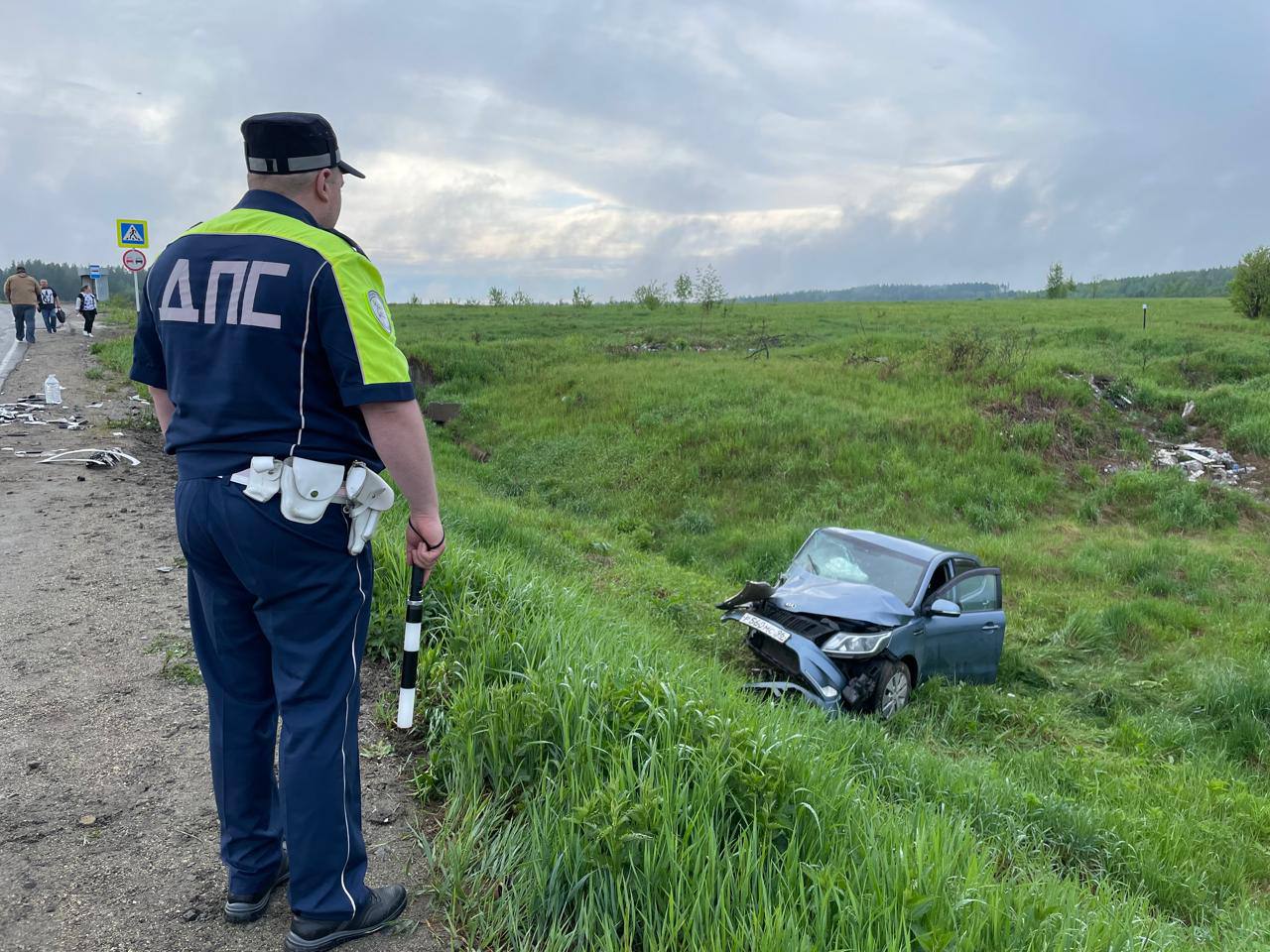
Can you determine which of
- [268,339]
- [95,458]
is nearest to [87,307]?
[95,458]

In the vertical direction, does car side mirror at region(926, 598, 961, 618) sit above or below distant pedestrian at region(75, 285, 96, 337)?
below

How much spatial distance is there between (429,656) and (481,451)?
14.9 metres

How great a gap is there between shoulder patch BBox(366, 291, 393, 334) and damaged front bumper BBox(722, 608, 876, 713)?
4.58m

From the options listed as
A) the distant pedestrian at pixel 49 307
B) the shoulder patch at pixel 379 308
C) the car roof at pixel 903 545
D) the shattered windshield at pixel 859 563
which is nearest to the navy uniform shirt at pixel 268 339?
the shoulder patch at pixel 379 308

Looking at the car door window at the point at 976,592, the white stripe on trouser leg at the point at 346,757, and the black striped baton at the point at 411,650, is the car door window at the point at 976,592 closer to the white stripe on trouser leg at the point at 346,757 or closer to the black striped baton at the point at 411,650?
the black striped baton at the point at 411,650

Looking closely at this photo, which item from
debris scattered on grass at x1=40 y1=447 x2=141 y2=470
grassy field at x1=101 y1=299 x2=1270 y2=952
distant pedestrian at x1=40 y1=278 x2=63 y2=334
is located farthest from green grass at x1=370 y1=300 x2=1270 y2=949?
distant pedestrian at x1=40 y1=278 x2=63 y2=334

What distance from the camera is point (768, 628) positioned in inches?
267

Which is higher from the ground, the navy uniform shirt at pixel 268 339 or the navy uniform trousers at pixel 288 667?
the navy uniform shirt at pixel 268 339

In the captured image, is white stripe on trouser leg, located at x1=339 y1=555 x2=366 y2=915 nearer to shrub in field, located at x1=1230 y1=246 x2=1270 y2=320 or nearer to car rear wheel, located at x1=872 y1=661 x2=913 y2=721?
car rear wheel, located at x1=872 y1=661 x2=913 y2=721

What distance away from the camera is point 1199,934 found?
3.56m

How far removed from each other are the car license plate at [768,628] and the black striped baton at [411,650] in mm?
4315

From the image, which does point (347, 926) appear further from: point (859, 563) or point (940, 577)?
point (940, 577)

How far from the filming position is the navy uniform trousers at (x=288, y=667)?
Answer: 2199mm

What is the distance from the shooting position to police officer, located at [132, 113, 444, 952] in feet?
7.15
